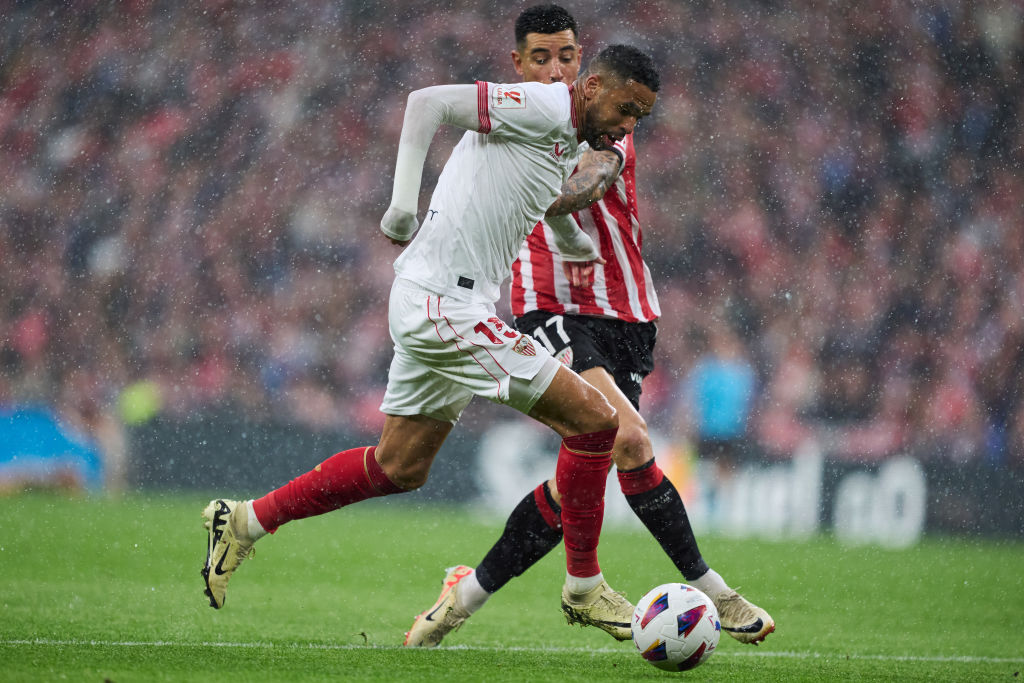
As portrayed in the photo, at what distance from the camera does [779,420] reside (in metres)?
11.0

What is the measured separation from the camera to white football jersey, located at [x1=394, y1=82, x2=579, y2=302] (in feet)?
11.1

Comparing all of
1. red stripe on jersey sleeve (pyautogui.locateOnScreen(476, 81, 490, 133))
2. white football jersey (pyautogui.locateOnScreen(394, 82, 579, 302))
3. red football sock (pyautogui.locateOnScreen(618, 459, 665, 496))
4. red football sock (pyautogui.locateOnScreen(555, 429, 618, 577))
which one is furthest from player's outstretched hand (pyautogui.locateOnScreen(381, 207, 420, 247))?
red football sock (pyautogui.locateOnScreen(618, 459, 665, 496))

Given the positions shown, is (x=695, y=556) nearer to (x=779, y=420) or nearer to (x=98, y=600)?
(x=98, y=600)

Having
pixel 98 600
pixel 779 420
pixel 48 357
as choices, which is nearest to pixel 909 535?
pixel 779 420

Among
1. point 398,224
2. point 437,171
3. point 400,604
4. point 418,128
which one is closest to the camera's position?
point 398,224

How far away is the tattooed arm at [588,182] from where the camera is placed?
376cm

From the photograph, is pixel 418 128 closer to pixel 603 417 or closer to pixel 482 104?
Result: pixel 482 104

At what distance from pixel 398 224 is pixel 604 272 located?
4.46 feet

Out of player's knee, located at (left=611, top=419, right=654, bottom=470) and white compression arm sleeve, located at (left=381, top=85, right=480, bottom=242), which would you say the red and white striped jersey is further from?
white compression arm sleeve, located at (left=381, top=85, right=480, bottom=242)

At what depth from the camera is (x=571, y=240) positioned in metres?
4.03

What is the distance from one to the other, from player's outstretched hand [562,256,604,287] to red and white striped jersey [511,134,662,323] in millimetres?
16

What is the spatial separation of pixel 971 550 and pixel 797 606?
11.2 ft

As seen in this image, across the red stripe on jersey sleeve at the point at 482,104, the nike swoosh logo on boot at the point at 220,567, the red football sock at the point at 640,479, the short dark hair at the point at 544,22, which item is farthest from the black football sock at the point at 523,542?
the short dark hair at the point at 544,22

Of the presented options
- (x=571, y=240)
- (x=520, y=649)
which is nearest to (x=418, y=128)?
(x=571, y=240)
